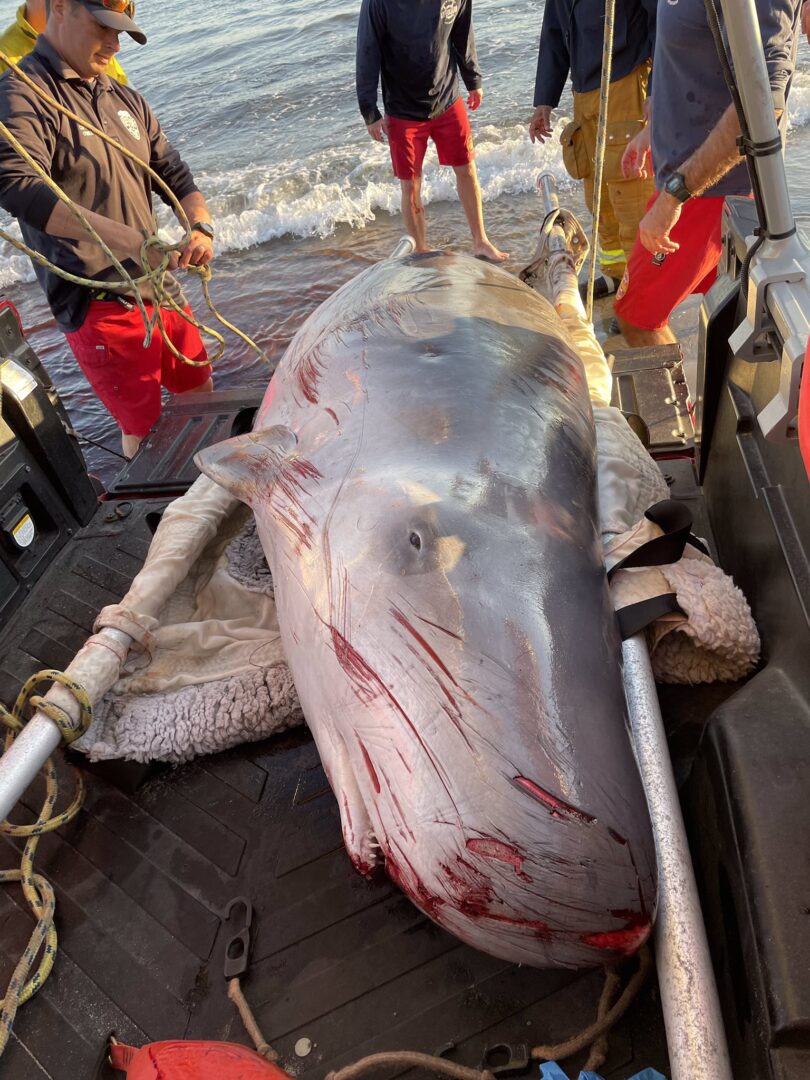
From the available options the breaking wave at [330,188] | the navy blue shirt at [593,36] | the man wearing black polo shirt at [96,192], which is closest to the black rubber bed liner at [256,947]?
the man wearing black polo shirt at [96,192]

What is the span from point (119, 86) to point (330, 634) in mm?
3694

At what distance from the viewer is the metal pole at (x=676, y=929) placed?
1.14m

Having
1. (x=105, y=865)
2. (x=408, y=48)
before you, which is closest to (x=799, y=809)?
(x=105, y=865)

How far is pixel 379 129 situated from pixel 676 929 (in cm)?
626

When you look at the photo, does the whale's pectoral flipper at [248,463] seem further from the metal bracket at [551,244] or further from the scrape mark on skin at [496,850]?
the metal bracket at [551,244]

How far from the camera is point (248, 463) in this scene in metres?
1.95

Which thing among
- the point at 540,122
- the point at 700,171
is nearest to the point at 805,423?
the point at 700,171

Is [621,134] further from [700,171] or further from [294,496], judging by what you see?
[294,496]

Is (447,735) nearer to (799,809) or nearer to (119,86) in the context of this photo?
(799,809)

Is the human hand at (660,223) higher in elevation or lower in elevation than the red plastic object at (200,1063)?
higher

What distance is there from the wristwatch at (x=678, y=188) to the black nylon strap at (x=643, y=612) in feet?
6.70

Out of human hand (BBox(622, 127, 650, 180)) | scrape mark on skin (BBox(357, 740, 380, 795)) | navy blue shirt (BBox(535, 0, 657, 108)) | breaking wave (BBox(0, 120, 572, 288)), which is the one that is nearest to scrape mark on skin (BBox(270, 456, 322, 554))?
scrape mark on skin (BBox(357, 740, 380, 795))

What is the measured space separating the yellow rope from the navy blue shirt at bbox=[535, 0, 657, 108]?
14.7 feet

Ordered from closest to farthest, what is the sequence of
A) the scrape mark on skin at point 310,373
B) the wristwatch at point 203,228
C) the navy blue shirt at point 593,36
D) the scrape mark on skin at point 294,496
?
the scrape mark on skin at point 294,496, the scrape mark on skin at point 310,373, the wristwatch at point 203,228, the navy blue shirt at point 593,36
